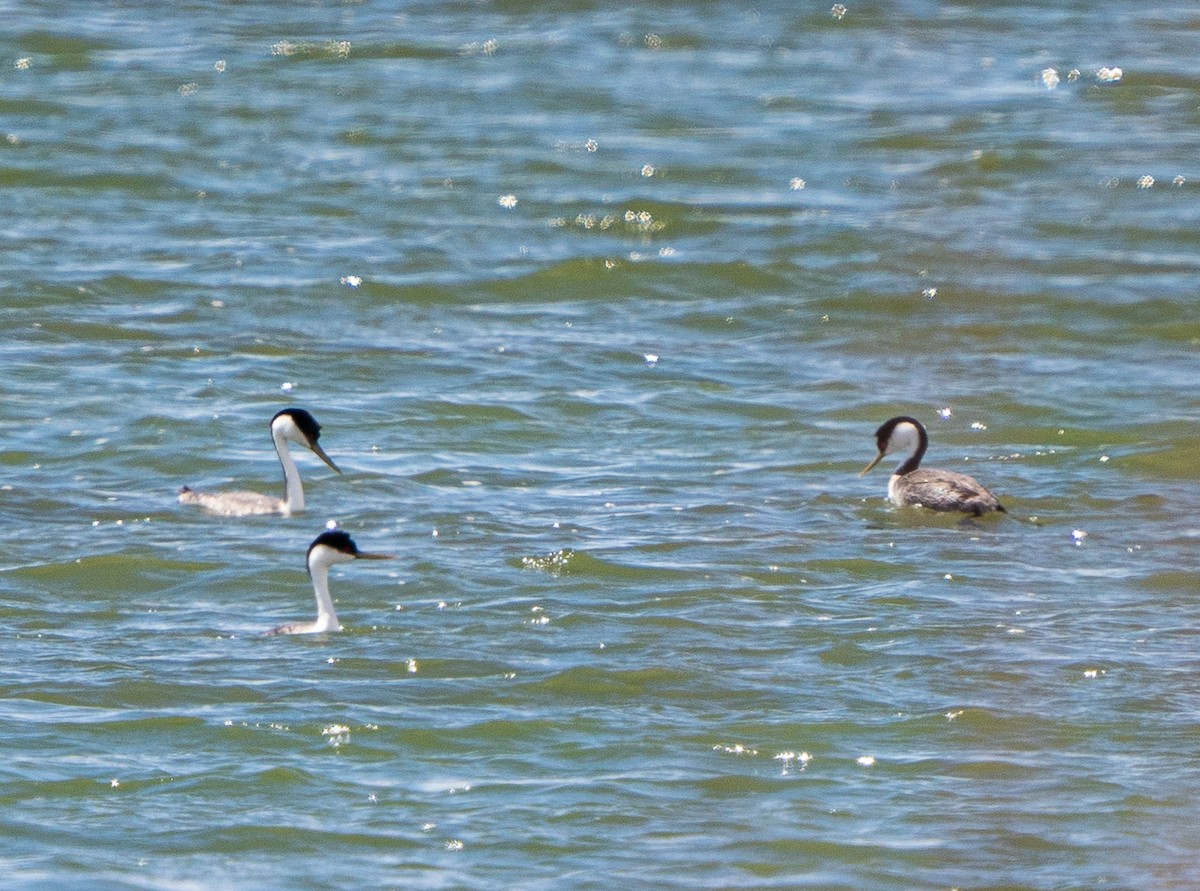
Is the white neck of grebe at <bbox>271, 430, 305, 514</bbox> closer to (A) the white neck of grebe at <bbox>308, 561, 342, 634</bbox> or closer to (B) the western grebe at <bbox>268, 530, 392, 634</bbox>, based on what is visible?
(B) the western grebe at <bbox>268, 530, 392, 634</bbox>

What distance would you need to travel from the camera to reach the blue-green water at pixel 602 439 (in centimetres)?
921

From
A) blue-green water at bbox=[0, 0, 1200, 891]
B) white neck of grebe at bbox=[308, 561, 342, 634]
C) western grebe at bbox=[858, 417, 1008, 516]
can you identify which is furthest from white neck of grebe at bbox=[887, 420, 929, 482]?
white neck of grebe at bbox=[308, 561, 342, 634]

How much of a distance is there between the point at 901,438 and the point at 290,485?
11.9 ft

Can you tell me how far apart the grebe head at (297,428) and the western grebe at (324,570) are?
7.87ft

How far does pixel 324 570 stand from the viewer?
38.0ft

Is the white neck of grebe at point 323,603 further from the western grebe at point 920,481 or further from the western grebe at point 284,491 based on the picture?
the western grebe at point 920,481

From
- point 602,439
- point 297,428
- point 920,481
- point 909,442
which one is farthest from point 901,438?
point 297,428

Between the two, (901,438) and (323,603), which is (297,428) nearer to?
(323,603)

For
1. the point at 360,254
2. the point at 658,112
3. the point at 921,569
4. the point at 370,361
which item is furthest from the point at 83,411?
the point at 658,112

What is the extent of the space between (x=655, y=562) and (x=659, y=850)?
380 cm

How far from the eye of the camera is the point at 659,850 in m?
8.77

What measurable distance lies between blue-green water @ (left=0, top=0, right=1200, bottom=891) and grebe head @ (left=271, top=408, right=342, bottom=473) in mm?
303

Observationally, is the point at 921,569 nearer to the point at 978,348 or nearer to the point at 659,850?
the point at 659,850

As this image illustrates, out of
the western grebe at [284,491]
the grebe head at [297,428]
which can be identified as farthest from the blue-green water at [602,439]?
the grebe head at [297,428]
